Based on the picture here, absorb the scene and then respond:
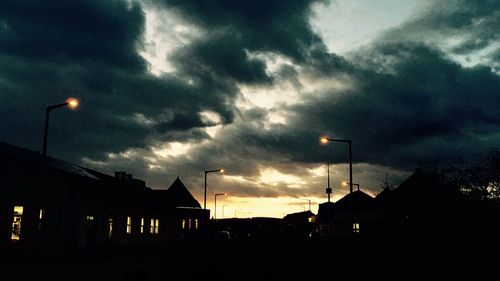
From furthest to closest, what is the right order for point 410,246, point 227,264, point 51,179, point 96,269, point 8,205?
point 51,179
point 8,205
point 96,269
point 410,246
point 227,264

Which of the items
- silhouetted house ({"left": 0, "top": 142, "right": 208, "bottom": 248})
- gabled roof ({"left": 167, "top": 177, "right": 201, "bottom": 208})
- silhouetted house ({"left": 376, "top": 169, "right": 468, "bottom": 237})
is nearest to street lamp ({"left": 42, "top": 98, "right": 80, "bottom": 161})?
silhouetted house ({"left": 0, "top": 142, "right": 208, "bottom": 248})

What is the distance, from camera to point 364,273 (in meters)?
12.3

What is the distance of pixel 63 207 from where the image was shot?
35.0m

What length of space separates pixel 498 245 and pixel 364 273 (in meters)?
3.59

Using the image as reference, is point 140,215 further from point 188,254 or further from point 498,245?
point 498,245

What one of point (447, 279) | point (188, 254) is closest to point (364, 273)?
point (447, 279)

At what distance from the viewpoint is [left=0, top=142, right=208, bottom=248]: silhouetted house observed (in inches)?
1153

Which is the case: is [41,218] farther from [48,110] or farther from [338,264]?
[338,264]

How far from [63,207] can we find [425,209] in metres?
27.9

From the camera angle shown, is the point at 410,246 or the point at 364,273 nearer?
the point at 364,273

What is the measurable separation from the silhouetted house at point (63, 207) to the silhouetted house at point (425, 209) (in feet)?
60.8

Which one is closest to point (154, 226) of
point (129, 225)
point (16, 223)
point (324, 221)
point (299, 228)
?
point (129, 225)

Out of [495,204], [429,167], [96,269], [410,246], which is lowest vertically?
[96,269]

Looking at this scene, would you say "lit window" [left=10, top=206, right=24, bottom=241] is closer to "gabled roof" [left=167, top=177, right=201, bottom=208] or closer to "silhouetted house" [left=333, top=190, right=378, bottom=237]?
"silhouetted house" [left=333, top=190, right=378, bottom=237]
